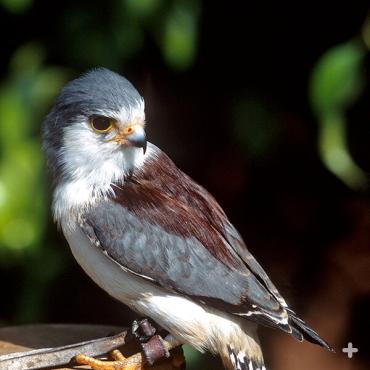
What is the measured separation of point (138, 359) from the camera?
12.4 ft

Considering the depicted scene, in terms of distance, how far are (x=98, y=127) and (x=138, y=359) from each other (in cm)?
85

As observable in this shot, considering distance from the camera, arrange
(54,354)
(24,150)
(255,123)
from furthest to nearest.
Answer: (255,123)
(24,150)
(54,354)

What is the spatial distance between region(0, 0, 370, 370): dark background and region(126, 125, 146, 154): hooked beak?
58 cm

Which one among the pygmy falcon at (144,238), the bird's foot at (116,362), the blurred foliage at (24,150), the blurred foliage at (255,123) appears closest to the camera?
the bird's foot at (116,362)

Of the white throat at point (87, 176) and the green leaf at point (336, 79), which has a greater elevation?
the green leaf at point (336, 79)

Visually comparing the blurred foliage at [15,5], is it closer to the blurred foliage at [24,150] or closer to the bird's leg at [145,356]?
the blurred foliage at [24,150]

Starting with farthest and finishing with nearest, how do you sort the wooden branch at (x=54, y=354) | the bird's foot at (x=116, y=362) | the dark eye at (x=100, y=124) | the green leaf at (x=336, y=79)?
1. the green leaf at (x=336, y=79)
2. the dark eye at (x=100, y=124)
3. the bird's foot at (x=116, y=362)
4. the wooden branch at (x=54, y=354)

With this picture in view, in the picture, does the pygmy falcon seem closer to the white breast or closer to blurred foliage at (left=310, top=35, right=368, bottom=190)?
the white breast

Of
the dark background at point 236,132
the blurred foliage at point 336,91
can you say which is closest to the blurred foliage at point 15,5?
the dark background at point 236,132

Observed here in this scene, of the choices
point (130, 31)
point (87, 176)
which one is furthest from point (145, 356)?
point (130, 31)

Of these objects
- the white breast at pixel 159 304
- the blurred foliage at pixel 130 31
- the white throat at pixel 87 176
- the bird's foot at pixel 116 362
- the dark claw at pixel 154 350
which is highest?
the blurred foliage at pixel 130 31

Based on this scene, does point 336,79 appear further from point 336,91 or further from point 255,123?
point 255,123

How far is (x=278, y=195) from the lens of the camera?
524 centimetres

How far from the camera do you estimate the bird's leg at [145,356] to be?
3.71 meters
